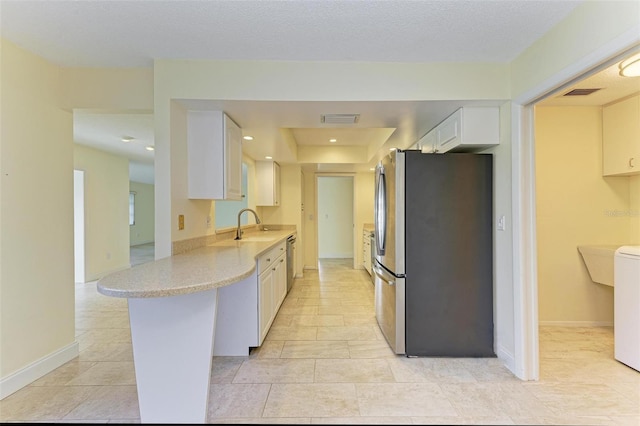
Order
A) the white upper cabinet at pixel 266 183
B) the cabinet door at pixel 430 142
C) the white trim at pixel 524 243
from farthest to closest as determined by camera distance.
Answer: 1. the white upper cabinet at pixel 266 183
2. the cabinet door at pixel 430 142
3. the white trim at pixel 524 243

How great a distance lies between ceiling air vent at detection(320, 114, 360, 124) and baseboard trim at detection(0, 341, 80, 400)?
111 inches

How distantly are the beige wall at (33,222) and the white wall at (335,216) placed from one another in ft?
19.6

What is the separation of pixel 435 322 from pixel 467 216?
2.94 ft

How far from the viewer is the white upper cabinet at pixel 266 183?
490 cm

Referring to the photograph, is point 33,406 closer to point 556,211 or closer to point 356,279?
point 356,279

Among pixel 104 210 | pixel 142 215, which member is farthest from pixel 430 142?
pixel 142 215

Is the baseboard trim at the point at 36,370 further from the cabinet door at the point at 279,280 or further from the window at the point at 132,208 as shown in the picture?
the window at the point at 132,208

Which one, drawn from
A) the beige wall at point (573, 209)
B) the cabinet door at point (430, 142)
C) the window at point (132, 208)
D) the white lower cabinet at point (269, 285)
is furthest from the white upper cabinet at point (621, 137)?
the window at point (132, 208)

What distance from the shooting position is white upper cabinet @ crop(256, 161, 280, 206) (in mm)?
4902

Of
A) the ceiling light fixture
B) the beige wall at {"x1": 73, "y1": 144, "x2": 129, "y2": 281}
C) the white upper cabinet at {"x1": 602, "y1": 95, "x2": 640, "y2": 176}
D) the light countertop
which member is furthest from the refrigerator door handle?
the beige wall at {"x1": 73, "y1": 144, "x2": 129, "y2": 281}

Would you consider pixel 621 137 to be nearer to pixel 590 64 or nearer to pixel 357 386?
pixel 590 64

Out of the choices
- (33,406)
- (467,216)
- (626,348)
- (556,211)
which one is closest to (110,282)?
(33,406)

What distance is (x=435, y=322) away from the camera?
2408mm

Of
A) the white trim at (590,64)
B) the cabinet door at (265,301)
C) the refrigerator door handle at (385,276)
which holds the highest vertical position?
the white trim at (590,64)
